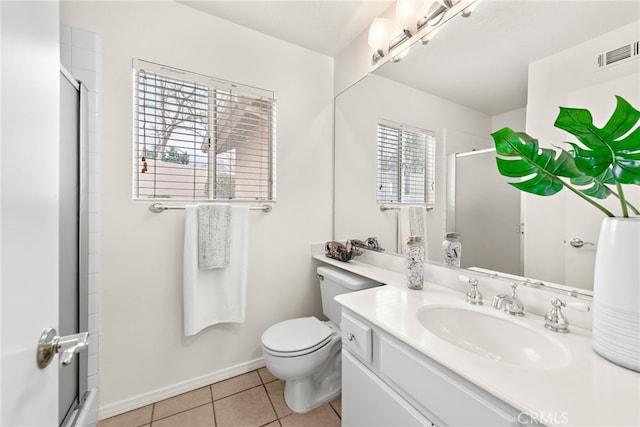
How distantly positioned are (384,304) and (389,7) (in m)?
1.74

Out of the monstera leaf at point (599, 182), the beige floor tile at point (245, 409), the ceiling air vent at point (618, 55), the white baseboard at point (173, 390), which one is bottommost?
the beige floor tile at point (245, 409)

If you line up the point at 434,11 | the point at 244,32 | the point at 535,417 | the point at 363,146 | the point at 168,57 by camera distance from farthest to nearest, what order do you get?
the point at 363,146 → the point at 244,32 → the point at 168,57 → the point at 434,11 → the point at 535,417

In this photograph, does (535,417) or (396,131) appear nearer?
(535,417)

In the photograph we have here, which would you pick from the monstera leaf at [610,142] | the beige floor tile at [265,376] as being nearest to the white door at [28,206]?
the monstera leaf at [610,142]

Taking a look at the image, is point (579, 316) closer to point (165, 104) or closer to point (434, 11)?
point (434, 11)

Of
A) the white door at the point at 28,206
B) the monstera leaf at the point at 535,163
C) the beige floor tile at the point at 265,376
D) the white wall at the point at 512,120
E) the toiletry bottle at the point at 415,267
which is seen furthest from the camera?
the beige floor tile at the point at 265,376

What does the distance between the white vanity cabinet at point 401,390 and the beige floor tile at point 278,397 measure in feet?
1.63

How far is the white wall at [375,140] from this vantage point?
1.24 m

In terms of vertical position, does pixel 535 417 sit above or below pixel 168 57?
below

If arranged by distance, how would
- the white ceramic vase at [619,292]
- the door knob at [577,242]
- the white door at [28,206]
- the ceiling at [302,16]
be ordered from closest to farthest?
the white door at [28,206] < the white ceramic vase at [619,292] < the door knob at [577,242] < the ceiling at [302,16]

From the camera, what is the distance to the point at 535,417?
51 centimetres

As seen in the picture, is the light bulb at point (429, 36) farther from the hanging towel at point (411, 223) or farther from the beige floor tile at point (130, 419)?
the beige floor tile at point (130, 419)

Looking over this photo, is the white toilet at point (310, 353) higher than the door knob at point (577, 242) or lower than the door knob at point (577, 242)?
lower

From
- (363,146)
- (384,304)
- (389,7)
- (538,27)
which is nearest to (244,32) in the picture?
(389,7)
